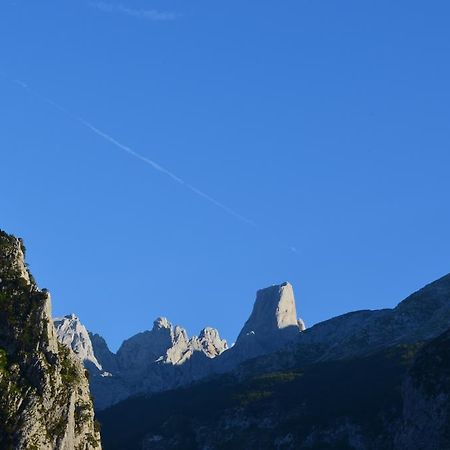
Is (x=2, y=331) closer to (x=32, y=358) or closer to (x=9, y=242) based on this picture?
(x=32, y=358)

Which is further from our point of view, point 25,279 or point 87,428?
point 25,279

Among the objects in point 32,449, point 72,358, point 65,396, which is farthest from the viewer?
point 72,358

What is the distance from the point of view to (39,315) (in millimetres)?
129500

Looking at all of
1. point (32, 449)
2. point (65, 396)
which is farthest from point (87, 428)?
point (32, 449)

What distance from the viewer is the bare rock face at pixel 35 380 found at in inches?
4609

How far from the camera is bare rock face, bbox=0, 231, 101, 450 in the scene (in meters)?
117

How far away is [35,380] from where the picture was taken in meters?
122

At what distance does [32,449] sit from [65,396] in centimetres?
1047

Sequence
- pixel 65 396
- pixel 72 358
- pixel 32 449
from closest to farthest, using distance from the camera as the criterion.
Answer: pixel 32 449 < pixel 65 396 < pixel 72 358

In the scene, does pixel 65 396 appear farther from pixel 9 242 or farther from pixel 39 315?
pixel 9 242

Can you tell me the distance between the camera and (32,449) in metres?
114

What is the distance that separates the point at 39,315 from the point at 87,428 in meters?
14.4

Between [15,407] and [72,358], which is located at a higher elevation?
[72,358]

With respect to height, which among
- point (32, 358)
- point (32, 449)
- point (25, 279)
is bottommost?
point (32, 449)
